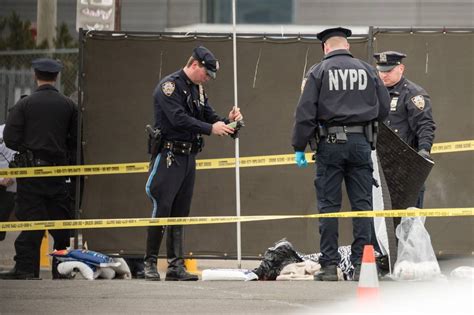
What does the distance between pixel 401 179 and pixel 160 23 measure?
19485mm

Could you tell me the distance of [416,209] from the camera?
10742 millimetres

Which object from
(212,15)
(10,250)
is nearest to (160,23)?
(212,15)

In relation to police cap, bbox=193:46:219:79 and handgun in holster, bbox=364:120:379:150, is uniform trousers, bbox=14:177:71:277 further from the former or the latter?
handgun in holster, bbox=364:120:379:150

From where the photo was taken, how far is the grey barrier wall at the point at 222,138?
12.5 meters

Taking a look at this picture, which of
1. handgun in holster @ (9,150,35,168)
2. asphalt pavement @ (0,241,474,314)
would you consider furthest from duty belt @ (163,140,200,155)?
handgun in holster @ (9,150,35,168)

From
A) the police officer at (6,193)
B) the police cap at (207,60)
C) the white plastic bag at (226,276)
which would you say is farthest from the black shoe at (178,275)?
the police officer at (6,193)

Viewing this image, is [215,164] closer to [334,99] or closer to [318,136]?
[318,136]

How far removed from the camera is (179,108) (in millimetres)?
10727

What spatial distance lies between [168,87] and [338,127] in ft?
4.89

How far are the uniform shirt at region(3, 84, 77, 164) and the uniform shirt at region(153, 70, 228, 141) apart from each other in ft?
5.10

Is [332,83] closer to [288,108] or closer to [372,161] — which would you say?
[372,161]

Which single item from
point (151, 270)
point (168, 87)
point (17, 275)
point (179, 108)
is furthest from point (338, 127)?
point (17, 275)

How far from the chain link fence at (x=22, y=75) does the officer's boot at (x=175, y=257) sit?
7974 millimetres

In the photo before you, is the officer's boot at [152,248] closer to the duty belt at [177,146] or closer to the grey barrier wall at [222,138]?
the duty belt at [177,146]
